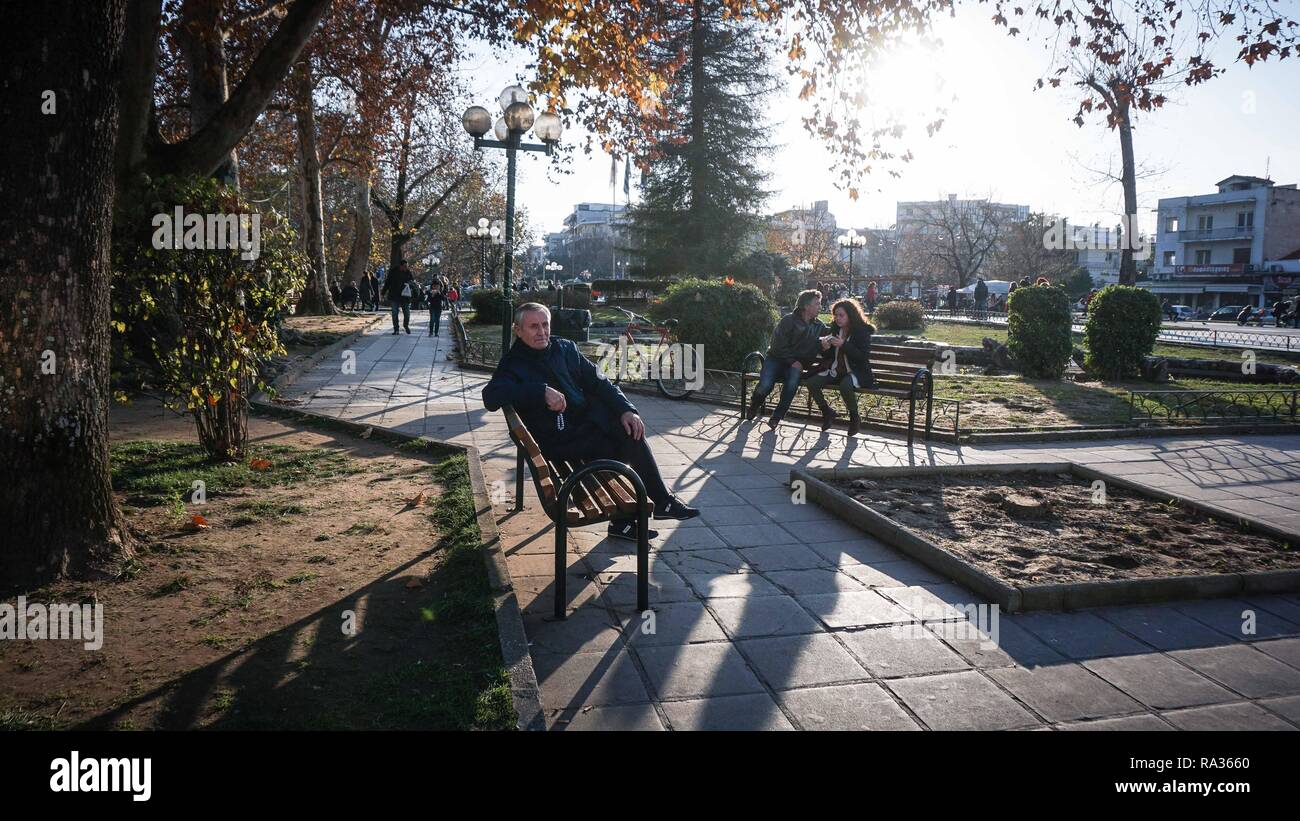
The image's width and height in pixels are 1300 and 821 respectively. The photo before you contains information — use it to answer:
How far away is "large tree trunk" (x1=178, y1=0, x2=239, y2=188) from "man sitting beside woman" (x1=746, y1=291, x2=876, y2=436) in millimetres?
5739

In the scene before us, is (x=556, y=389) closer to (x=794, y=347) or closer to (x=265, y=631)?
(x=265, y=631)

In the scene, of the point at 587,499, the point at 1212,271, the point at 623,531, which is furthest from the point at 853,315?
the point at 1212,271

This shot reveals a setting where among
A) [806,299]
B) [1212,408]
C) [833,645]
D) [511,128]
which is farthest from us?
[1212,408]

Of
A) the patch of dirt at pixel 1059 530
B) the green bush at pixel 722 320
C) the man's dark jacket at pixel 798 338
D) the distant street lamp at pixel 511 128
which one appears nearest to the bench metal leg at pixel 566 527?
the patch of dirt at pixel 1059 530

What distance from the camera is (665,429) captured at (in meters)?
9.69

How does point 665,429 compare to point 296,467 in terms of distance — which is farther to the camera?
point 665,429

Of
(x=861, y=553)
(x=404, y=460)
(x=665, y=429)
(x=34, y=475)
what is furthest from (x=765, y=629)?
(x=665, y=429)

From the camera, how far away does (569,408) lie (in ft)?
17.6

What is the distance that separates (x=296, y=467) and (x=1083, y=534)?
593 centimetres

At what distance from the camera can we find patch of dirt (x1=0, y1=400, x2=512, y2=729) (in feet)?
10.3

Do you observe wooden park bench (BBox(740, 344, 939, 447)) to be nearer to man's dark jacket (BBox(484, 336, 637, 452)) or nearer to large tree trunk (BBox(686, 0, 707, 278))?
man's dark jacket (BBox(484, 336, 637, 452))

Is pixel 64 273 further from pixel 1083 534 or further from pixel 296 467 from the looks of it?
pixel 1083 534

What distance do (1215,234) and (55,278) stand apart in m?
79.8

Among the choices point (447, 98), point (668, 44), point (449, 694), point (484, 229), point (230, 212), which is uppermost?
point (668, 44)
